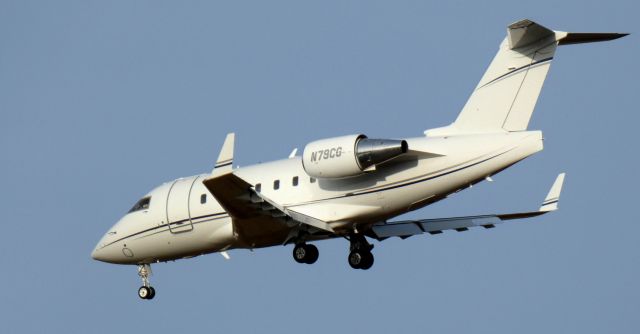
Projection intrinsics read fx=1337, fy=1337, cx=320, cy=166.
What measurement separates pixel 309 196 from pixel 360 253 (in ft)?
7.07

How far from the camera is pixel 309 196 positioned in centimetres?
3462

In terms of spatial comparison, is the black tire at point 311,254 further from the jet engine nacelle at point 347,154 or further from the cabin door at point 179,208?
the cabin door at point 179,208

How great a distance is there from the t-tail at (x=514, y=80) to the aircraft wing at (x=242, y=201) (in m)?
4.66

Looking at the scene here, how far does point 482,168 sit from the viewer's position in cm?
3206

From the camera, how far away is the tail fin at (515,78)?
31.8m

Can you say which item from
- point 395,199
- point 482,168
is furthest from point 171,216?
point 482,168

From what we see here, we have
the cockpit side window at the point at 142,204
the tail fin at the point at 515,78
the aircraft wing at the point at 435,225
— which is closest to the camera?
the tail fin at the point at 515,78

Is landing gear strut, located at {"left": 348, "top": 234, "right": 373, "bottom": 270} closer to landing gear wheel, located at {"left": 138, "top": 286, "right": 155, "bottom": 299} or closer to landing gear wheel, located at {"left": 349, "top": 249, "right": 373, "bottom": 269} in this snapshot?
landing gear wheel, located at {"left": 349, "top": 249, "right": 373, "bottom": 269}

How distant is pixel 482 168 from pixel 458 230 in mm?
5470

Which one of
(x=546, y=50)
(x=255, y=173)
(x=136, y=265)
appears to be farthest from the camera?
(x=136, y=265)

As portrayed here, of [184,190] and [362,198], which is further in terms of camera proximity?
[184,190]

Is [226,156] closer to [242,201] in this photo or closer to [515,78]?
[242,201]

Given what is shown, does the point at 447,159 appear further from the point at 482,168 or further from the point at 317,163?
the point at 317,163

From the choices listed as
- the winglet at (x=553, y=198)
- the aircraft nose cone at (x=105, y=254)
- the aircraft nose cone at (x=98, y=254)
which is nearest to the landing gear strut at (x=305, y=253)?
the aircraft nose cone at (x=105, y=254)
